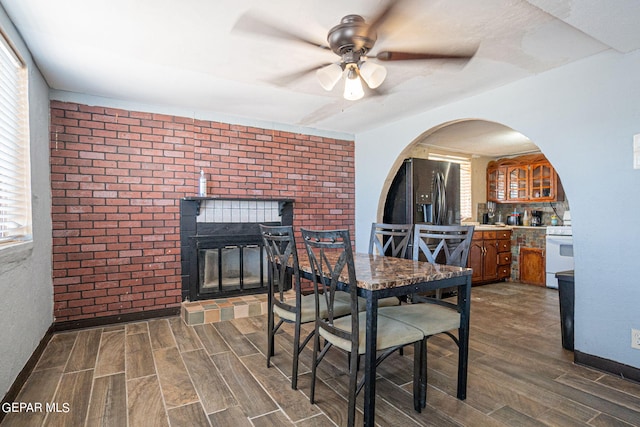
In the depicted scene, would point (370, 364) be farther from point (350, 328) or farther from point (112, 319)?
point (112, 319)

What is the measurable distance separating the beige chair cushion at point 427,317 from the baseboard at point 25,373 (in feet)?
7.21

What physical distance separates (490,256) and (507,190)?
1.47m

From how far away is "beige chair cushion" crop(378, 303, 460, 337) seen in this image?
74.2 inches

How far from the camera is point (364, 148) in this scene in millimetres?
4758

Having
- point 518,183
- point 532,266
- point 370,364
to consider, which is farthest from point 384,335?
point 518,183

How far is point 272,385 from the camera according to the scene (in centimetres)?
218

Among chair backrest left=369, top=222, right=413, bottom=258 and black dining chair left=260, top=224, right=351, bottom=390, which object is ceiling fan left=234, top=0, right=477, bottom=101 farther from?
chair backrest left=369, top=222, right=413, bottom=258

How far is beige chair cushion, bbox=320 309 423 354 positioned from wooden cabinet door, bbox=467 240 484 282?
3.70m

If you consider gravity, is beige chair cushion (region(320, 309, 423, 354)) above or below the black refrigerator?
below

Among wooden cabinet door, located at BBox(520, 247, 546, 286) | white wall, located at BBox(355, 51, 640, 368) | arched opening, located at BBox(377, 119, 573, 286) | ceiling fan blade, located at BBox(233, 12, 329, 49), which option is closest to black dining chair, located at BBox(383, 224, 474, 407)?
white wall, located at BBox(355, 51, 640, 368)

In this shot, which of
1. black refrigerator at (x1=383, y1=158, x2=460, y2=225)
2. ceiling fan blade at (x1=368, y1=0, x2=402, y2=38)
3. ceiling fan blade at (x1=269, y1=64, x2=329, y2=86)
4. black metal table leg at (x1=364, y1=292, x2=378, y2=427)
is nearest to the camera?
black metal table leg at (x1=364, y1=292, x2=378, y2=427)

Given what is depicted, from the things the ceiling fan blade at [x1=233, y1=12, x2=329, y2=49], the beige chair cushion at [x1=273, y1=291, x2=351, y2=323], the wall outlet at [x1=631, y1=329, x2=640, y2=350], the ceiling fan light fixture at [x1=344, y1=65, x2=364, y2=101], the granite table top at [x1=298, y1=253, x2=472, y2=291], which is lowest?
the wall outlet at [x1=631, y1=329, x2=640, y2=350]

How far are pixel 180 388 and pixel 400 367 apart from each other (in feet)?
4.90

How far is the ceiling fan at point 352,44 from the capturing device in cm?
Answer: 190
